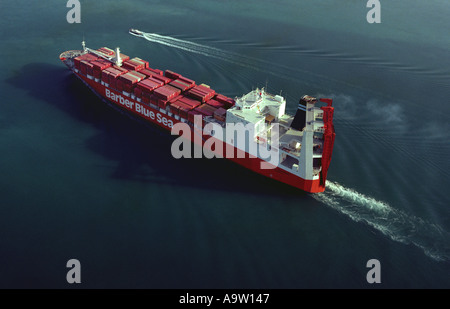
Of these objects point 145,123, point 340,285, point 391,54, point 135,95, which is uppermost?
point 391,54

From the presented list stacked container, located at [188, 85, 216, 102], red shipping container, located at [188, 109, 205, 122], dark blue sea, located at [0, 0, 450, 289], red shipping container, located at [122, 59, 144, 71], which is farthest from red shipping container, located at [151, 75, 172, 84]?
red shipping container, located at [188, 109, 205, 122]

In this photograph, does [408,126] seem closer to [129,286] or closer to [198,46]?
[198,46]

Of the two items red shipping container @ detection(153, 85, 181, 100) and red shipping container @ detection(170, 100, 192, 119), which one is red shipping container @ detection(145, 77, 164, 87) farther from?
red shipping container @ detection(170, 100, 192, 119)

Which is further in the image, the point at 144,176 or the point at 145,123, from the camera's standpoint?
the point at 145,123

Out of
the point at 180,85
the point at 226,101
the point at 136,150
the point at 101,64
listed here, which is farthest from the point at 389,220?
the point at 101,64

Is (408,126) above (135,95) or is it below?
below

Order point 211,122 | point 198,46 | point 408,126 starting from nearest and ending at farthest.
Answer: point 211,122 → point 408,126 → point 198,46

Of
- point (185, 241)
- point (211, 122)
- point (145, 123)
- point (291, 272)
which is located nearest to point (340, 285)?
point (291, 272)
